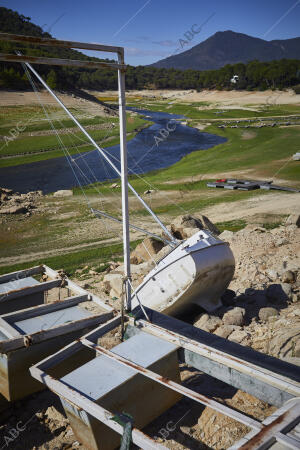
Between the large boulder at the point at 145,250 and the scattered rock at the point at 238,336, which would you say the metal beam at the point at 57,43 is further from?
the large boulder at the point at 145,250

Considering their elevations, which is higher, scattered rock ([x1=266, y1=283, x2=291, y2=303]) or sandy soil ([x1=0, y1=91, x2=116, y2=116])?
sandy soil ([x1=0, y1=91, x2=116, y2=116])

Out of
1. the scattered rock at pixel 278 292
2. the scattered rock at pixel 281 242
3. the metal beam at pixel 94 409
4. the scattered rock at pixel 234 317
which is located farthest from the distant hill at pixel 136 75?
the metal beam at pixel 94 409

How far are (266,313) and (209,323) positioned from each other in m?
1.41

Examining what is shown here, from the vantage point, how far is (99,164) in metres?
46.0

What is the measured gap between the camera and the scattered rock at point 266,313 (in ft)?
31.4

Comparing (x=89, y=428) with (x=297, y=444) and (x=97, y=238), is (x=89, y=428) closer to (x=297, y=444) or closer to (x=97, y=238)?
Result: (x=297, y=444)

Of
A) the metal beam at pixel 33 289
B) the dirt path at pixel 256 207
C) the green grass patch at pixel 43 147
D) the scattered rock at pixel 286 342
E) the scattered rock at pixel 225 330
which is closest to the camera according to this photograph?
the scattered rock at pixel 286 342

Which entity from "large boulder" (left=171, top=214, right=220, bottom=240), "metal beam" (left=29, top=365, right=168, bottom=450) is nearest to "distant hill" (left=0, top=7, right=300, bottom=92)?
"large boulder" (left=171, top=214, right=220, bottom=240)

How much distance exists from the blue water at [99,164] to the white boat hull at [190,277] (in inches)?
807

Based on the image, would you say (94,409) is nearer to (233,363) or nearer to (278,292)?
(233,363)

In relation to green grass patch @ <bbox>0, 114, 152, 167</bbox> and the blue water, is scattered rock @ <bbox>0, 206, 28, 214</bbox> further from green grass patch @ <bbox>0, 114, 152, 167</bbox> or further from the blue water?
green grass patch @ <bbox>0, 114, 152, 167</bbox>

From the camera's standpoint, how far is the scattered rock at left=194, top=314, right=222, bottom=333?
9211 millimetres

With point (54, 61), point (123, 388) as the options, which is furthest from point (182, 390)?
point (54, 61)

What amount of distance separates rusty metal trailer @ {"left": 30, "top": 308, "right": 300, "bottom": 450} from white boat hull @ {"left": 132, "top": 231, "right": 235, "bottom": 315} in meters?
2.25
